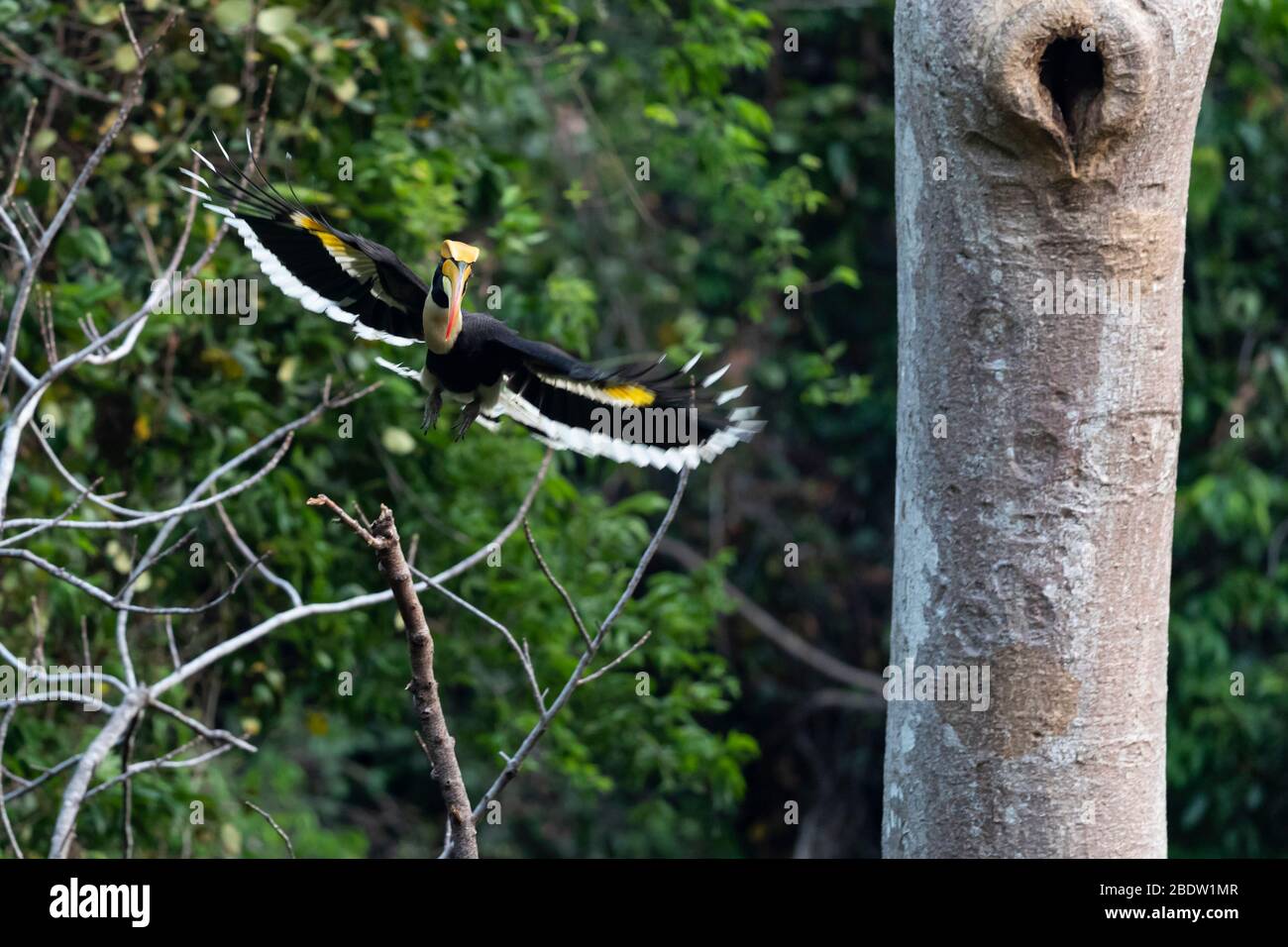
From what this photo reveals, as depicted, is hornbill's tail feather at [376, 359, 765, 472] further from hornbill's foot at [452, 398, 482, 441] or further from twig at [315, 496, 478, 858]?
twig at [315, 496, 478, 858]

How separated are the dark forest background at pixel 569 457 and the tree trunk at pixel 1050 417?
2.20 m

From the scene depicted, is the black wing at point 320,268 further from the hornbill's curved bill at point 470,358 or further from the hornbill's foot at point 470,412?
the hornbill's foot at point 470,412

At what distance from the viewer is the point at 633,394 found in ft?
9.86

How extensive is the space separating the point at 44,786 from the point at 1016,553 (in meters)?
2.79

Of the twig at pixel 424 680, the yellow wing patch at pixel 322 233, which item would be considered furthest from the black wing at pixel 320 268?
the twig at pixel 424 680

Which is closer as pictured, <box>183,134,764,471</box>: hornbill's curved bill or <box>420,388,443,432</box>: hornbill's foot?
<box>183,134,764,471</box>: hornbill's curved bill

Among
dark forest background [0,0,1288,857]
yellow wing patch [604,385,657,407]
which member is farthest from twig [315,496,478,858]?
dark forest background [0,0,1288,857]

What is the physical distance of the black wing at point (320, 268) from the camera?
10.8 feet

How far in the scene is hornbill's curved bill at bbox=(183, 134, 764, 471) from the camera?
2.93m

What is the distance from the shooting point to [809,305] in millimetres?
7195

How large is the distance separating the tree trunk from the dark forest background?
2202 mm
